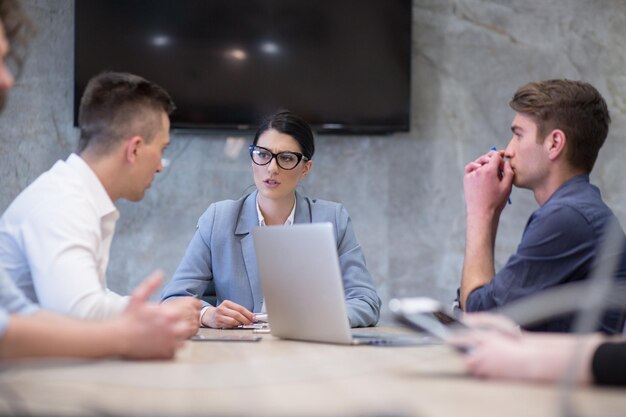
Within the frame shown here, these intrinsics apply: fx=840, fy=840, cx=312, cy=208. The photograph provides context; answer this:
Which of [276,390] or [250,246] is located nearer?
[276,390]

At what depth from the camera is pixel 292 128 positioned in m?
2.88

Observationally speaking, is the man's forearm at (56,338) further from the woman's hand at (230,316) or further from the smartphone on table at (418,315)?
the woman's hand at (230,316)

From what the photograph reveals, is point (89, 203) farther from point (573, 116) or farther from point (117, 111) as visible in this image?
point (573, 116)

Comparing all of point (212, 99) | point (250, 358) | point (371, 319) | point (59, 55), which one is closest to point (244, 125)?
point (212, 99)

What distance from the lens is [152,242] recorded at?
3.77m

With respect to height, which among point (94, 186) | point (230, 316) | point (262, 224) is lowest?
point (230, 316)

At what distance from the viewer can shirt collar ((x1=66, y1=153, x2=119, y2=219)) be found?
1824mm

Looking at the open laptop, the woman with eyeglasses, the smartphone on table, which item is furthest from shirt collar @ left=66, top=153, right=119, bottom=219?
the woman with eyeglasses

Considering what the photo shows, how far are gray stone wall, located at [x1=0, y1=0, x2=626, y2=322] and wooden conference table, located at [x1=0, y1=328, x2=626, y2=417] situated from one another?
2295mm

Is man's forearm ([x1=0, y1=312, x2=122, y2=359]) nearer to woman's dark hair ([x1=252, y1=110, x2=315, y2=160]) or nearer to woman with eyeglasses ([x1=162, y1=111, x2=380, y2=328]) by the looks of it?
woman with eyeglasses ([x1=162, y1=111, x2=380, y2=328])

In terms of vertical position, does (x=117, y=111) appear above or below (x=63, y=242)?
above

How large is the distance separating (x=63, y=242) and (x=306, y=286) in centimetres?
56

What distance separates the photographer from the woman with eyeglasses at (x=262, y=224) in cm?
267

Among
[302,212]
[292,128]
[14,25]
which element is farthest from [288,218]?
[14,25]
